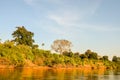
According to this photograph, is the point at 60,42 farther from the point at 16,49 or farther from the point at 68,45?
the point at 16,49

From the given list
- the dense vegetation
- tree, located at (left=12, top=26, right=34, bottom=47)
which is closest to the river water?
the dense vegetation

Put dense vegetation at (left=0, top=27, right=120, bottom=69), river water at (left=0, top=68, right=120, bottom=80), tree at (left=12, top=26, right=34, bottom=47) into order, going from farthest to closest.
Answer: tree at (left=12, top=26, right=34, bottom=47)
dense vegetation at (left=0, top=27, right=120, bottom=69)
river water at (left=0, top=68, right=120, bottom=80)

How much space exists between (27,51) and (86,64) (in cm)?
3065

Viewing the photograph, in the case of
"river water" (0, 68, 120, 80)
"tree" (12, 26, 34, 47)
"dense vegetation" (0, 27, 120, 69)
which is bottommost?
"river water" (0, 68, 120, 80)

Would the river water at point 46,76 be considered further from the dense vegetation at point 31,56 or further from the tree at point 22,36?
the tree at point 22,36

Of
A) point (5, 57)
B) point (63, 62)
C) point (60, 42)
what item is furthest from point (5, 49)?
point (60, 42)

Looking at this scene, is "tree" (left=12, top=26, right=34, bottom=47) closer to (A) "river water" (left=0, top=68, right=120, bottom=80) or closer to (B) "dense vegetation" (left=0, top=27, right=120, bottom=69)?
(B) "dense vegetation" (left=0, top=27, right=120, bottom=69)

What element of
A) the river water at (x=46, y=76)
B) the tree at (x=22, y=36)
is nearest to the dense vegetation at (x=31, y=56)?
the tree at (x=22, y=36)

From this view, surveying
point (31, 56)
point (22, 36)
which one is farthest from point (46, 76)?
point (22, 36)

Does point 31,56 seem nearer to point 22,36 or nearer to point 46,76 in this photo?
point 22,36

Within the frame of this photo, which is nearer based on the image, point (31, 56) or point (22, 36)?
point (31, 56)

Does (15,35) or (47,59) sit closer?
(47,59)

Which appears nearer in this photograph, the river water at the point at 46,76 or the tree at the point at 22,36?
the river water at the point at 46,76

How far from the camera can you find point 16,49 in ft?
239
